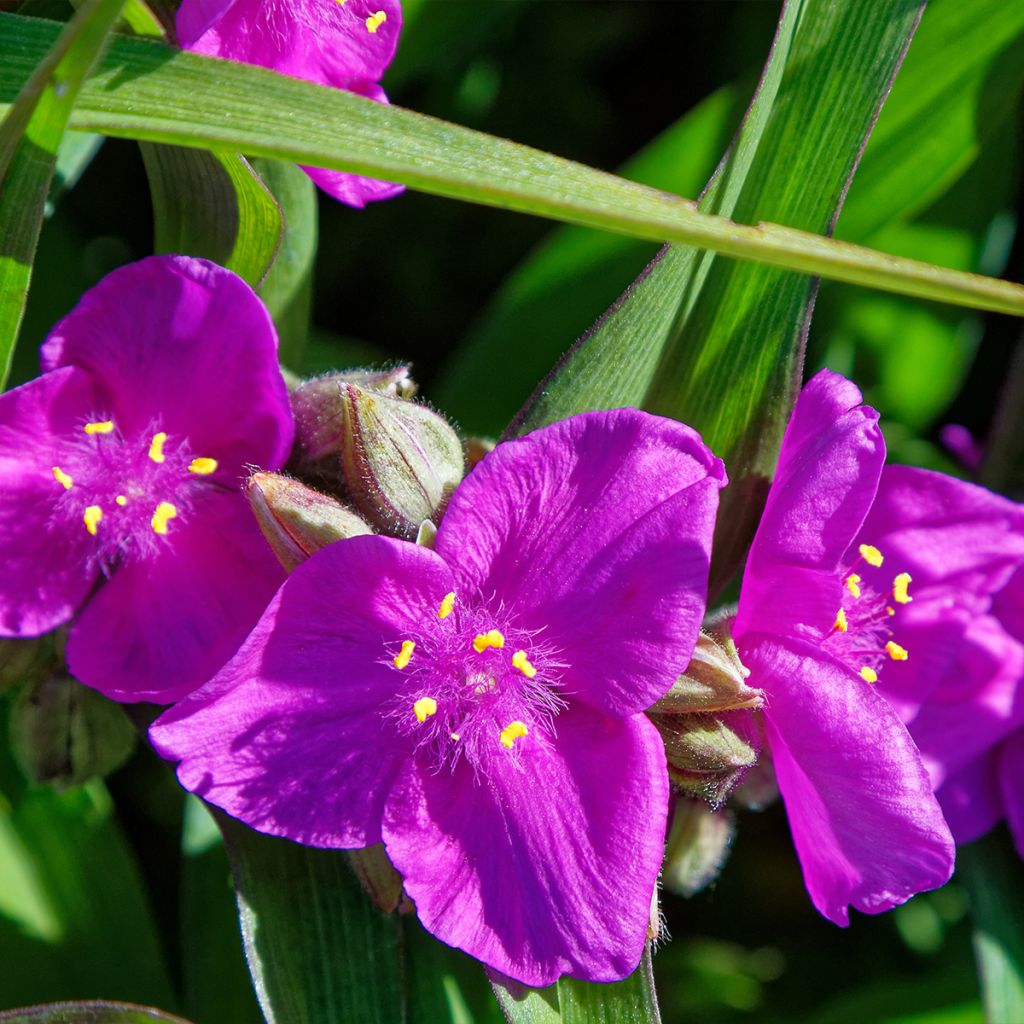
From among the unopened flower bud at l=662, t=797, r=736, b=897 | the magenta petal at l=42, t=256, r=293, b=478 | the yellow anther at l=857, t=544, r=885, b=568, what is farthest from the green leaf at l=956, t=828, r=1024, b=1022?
the magenta petal at l=42, t=256, r=293, b=478

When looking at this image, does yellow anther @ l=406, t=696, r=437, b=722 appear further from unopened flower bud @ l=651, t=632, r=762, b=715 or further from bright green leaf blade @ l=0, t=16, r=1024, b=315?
bright green leaf blade @ l=0, t=16, r=1024, b=315

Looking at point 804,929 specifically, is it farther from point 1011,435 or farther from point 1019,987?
point 1011,435

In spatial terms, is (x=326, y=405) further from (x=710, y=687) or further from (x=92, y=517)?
(x=710, y=687)

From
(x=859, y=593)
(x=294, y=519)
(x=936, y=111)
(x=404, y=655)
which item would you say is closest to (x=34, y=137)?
(x=294, y=519)

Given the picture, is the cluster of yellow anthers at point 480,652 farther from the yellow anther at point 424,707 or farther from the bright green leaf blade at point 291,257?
the bright green leaf blade at point 291,257

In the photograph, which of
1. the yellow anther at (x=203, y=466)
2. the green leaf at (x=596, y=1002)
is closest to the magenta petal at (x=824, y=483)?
the green leaf at (x=596, y=1002)
